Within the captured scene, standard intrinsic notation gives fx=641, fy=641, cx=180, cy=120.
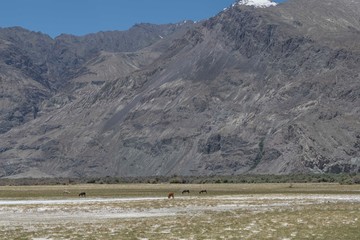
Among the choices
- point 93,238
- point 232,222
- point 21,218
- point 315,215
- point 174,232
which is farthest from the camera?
point 21,218

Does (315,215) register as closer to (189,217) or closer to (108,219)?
(189,217)

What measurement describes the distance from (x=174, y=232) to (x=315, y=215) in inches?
520

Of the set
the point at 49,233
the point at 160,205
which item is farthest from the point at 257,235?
the point at 160,205

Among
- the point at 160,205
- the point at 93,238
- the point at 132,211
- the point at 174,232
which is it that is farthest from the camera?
the point at 160,205

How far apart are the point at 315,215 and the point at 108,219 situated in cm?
1503

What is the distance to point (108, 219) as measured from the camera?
156 ft

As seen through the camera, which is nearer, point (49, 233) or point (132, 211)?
point (49, 233)

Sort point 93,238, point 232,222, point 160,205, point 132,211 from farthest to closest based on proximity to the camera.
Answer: point 160,205 < point 132,211 < point 232,222 < point 93,238

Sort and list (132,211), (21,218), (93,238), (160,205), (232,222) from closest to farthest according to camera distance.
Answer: (93,238)
(232,222)
(21,218)
(132,211)
(160,205)

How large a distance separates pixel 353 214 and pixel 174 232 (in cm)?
1572

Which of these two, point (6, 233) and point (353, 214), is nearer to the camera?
point (6, 233)

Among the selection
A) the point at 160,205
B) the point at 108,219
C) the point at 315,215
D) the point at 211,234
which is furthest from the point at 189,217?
the point at 160,205

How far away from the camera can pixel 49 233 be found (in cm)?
3688

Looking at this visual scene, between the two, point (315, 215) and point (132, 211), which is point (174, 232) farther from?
point (132, 211)
